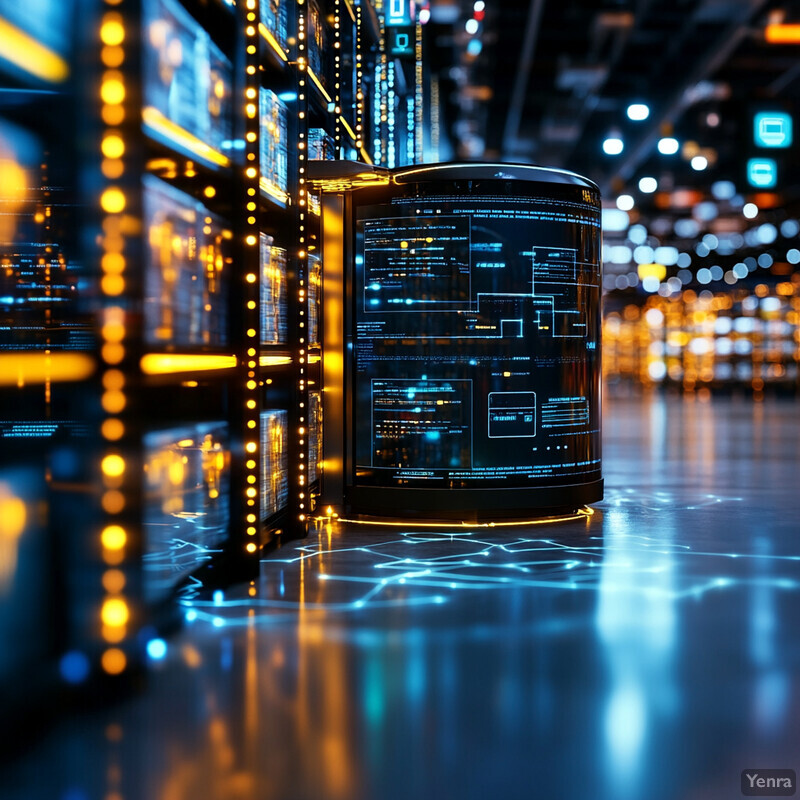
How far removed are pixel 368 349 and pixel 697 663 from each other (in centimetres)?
371

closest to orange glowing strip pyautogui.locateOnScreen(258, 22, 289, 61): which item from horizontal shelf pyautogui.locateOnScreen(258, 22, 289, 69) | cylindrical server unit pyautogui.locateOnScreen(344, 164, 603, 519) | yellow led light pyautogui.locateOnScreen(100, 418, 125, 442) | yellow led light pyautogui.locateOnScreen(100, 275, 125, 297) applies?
horizontal shelf pyautogui.locateOnScreen(258, 22, 289, 69)

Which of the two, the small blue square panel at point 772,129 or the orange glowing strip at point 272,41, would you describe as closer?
the orange glowing strip at point 272,41

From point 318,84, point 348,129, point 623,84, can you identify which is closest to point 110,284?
point 318,84

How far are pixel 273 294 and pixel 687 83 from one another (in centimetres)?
1382

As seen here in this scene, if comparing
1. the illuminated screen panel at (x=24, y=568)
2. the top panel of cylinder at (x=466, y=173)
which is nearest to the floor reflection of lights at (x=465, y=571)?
the illuminated screen panel at (x=24, y=568)

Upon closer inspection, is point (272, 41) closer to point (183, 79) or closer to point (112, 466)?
point (183, 79)

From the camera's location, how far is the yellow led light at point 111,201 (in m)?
3.16

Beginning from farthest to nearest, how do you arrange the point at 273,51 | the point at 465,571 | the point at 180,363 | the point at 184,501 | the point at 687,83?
the point at 687,83 → the point at 273,51 → the point at 465,571 → the point at 184,501 → the point at 180,363

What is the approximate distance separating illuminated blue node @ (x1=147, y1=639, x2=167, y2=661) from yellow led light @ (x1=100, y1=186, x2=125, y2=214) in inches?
60.2

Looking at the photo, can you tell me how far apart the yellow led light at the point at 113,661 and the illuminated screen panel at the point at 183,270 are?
3.47ft

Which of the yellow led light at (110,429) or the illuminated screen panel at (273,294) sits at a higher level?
the illuminated screen panel at (273,294)

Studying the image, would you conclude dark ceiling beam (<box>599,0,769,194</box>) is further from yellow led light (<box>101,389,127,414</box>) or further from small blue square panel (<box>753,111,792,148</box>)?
yellow led light (<box>101,389,127,414</box>)

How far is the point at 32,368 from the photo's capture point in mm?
3781

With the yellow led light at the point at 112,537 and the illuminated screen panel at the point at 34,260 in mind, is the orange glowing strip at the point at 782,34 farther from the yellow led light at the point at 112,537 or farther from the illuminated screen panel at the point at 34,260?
the yellow led light at the point at 112,537
